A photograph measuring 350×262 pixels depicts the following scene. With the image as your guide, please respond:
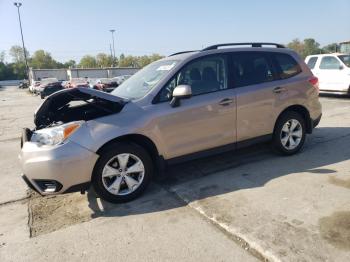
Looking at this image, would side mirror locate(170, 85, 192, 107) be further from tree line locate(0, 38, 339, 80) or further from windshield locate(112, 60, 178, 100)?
tree line locate(0, 38, 339, 80)

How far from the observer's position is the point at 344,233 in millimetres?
3035

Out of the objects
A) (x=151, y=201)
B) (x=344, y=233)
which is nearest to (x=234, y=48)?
(x=151, y=201)

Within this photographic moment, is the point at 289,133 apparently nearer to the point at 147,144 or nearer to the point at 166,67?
the point at 166,67

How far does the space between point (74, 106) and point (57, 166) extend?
5.15 feet

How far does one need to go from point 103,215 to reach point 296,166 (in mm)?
2920

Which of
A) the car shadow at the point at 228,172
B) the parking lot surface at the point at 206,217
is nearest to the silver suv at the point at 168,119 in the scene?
the car shadow at the point at 228,172

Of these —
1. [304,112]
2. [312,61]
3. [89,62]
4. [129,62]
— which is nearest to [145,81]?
[304,112]

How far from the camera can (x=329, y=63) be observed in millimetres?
12820

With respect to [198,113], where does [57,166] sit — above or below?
below

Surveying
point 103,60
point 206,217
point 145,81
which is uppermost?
point 103,60

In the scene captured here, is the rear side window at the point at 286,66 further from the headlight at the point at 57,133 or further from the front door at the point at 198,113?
the headlight at the point at 57,133

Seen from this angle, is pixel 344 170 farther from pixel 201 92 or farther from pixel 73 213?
pixel 73 213

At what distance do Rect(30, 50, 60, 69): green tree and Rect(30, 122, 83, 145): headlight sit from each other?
123911mm

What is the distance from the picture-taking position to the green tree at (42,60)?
117 m
